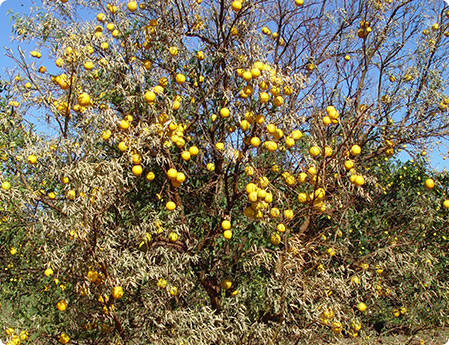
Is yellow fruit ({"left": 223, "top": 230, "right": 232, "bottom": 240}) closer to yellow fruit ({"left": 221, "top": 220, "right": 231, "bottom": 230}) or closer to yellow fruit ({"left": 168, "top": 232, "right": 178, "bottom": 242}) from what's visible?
yellow fruit ({"left": 221, "top": 220, "right": 231, "bottom": 230})

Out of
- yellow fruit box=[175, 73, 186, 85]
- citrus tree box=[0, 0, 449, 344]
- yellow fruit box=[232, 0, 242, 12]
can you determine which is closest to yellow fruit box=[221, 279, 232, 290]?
citrus tree box=[0, 0, 449, 344]

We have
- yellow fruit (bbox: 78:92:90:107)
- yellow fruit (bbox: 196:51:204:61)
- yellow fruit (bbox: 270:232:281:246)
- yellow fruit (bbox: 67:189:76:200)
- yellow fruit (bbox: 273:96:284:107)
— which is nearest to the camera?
yellow fruit (bbox: 67:189:76:200)

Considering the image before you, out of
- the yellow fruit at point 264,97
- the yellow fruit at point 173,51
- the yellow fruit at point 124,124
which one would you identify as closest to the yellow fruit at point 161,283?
the yellow fruit at point 124,124

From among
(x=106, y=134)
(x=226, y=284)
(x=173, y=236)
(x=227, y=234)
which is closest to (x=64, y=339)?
(x=173, y=236)

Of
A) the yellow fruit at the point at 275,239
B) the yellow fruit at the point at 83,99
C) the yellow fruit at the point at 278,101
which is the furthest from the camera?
the yellow fruit at the point at 275,239

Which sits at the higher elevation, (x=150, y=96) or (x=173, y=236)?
(x=150, y=96)

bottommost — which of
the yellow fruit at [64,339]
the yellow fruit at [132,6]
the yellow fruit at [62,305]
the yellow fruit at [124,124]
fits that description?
the yellow fruit at [64,339]

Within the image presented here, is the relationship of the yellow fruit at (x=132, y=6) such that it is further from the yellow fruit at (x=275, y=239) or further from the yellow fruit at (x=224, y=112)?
the yellow fruit at (x=275, y=239)

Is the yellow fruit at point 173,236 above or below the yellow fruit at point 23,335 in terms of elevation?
above

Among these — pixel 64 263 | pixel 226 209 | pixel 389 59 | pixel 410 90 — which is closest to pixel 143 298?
pixel 64 263

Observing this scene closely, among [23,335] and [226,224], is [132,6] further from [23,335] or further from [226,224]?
[23,335]

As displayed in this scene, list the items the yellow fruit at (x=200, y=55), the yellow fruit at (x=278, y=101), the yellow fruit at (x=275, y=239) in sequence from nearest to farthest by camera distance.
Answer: the yellow fruit at (x=278, y=101), the yellow fruit at (x=275, y=239), the yellow fruit at (x=200, y=55)

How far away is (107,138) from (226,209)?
0.88 meters

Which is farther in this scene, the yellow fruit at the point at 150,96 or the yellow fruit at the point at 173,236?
the yellow fruit at the point at 173,236
